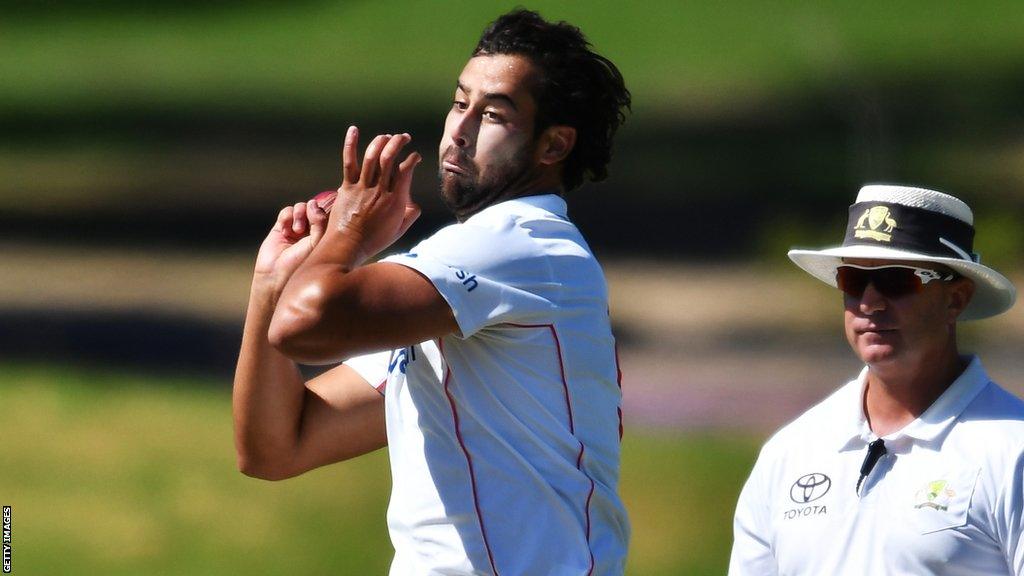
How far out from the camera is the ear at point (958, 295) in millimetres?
2455

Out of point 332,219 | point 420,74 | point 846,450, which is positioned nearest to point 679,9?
point 420,74

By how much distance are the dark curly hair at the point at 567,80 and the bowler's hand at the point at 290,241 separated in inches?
15.2

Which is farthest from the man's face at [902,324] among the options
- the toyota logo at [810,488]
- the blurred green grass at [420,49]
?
the blurred green grass at [420,49]

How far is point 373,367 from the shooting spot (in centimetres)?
244

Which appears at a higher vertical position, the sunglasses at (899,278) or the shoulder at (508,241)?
the sunglasses at (899,278)

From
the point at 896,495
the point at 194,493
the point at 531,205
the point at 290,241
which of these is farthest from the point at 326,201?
the point at 194,493

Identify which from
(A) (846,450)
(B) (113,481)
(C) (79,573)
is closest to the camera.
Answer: (A) (846,450)

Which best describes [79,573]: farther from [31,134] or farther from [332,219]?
[332,219]

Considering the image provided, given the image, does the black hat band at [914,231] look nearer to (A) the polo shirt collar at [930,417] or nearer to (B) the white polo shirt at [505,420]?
(A) the polo shirt collar at [930,417]

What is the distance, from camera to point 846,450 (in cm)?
243

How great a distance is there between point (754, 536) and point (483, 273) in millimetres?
893

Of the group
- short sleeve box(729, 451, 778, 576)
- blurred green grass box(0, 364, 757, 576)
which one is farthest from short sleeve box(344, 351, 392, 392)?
blurred green grass box(0, 364, 757, 576)

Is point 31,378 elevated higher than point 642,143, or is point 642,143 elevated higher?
point 642,143

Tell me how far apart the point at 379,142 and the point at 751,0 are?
12.6 ft
